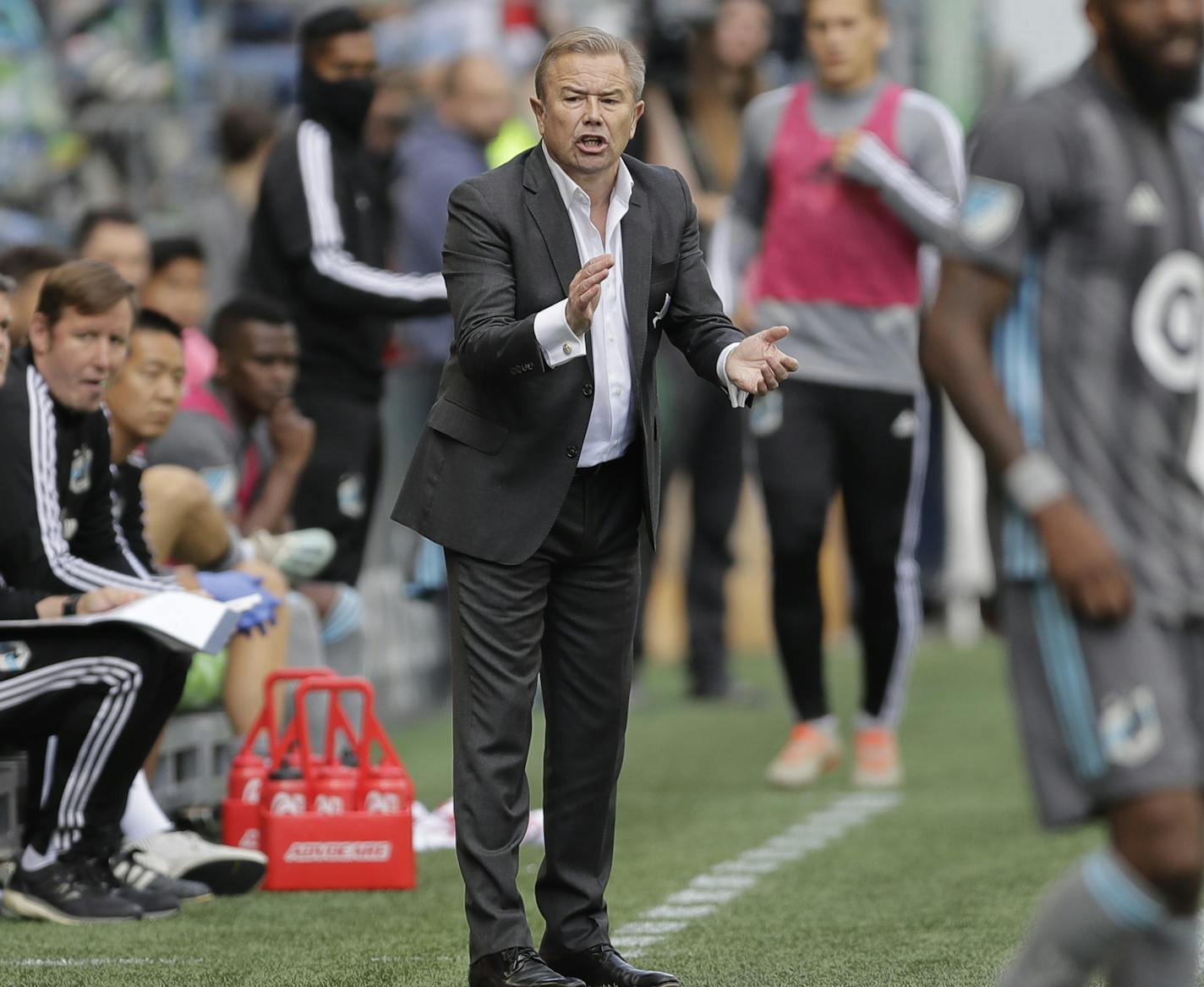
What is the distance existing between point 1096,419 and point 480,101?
7.34 meters

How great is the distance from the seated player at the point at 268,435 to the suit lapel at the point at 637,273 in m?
3.06

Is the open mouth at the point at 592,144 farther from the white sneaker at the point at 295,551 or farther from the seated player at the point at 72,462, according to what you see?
the white sneaker at the point at 295,551

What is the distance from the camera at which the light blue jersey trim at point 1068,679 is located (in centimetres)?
370

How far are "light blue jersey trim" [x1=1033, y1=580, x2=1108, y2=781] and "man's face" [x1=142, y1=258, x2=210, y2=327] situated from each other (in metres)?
5.44

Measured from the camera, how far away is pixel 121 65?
46.4 ft

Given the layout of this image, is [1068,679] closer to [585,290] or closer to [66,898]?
[585,290]

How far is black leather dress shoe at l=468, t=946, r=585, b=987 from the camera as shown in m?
4.90

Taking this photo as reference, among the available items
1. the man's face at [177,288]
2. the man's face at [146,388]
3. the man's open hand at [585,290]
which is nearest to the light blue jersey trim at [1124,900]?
the man's open hand at [585,290]

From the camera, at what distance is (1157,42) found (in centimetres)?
Answer: 379

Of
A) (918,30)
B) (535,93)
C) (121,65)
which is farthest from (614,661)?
(918,30)

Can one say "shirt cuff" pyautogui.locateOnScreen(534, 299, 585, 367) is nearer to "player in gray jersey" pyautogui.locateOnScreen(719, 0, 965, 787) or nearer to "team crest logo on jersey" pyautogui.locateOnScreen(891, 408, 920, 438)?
"player in gray jersey" pyautogui.locateOnScreen(719, 0, 965, 787)

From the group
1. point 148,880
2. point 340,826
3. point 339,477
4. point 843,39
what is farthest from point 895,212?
point 148,880

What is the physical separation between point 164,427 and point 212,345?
4.99 feet

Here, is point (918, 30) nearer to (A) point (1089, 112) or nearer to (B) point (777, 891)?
(B) point (777, 891)
